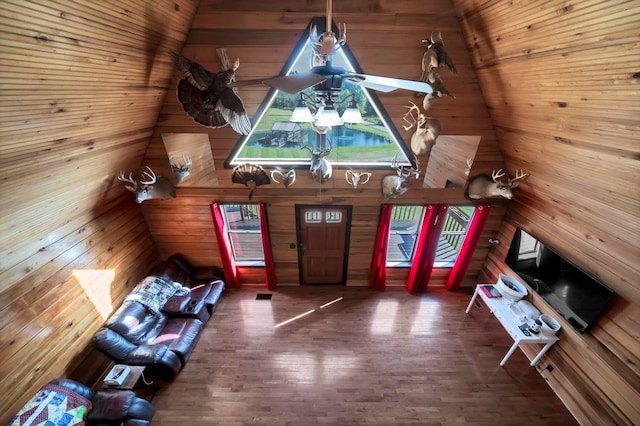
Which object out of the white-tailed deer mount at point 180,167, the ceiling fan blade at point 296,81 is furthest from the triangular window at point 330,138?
the ceiling fan blade at point 296,81

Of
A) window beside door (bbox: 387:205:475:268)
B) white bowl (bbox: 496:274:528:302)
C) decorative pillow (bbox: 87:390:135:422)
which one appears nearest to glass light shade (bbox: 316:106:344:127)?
window beside door (bbox: 387:205:475:268)

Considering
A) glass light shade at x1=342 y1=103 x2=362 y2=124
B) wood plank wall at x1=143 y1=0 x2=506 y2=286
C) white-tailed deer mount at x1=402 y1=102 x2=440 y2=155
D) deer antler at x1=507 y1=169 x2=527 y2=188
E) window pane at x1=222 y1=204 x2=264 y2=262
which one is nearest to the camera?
glass light shade at x1=342 y1=103 x2=362 y2=124

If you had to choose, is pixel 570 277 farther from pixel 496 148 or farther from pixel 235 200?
pixel 235 200

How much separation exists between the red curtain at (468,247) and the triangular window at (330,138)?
1523 mm

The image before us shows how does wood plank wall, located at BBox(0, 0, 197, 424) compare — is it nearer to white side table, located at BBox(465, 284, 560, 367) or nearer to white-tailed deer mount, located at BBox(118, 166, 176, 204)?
white-tailed deer mount, located at BBox(118, 166, 176, 204)

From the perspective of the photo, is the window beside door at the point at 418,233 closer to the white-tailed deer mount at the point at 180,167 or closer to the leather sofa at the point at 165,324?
the white-tailed deer mount at the point at 180,167

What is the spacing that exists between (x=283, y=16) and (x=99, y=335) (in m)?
4.52

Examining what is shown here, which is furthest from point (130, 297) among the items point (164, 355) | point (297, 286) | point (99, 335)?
point (297, 286)

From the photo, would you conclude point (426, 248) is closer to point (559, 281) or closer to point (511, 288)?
point (511, 288)

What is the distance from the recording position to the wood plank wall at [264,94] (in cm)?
286

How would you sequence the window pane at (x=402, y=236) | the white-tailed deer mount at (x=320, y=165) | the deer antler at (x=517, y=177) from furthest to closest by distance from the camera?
the window pane at (x=402, y=236) → the deer antler at (x=517, y=177) → the white-tailed deer mount at (x=320, y=165)

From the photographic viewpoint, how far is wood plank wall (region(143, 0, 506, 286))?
2863 mm

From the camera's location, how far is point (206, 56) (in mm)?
3031

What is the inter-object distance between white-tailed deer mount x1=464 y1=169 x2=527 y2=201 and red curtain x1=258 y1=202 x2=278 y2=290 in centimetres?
340
